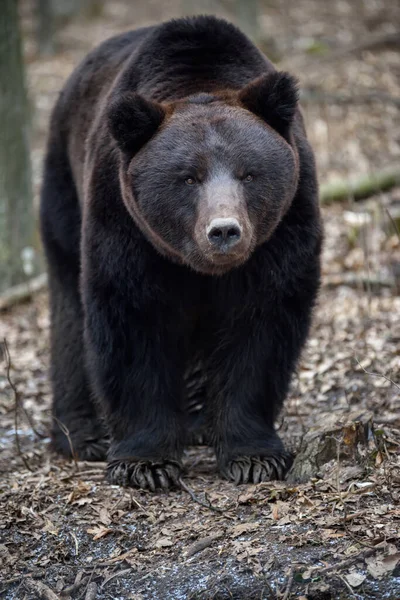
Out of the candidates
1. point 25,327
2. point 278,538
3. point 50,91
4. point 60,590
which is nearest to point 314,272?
point 278,538

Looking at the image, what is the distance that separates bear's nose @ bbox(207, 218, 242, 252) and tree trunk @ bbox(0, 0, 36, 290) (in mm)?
5770

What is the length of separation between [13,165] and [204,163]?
5866mm

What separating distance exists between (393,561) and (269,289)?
1.91 meters

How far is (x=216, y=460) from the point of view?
5.60m

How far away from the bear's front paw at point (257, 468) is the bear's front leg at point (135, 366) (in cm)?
34

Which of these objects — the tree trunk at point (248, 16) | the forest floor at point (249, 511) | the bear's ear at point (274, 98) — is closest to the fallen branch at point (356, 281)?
the forest floor at point (249, 511)

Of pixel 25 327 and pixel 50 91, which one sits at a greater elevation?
pixel 50 91

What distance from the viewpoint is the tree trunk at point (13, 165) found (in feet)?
32.4

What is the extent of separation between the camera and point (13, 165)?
399 inches

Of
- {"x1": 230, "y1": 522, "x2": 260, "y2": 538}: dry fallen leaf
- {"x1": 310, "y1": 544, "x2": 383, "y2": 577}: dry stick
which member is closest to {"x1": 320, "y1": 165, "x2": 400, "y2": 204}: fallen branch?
{"x1": 230, "y1": 522, "x2": 260, "y2": 538}: dry fallen leaf

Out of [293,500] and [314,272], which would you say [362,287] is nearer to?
[314,272]

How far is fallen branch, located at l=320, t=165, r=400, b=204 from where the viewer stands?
1066cm

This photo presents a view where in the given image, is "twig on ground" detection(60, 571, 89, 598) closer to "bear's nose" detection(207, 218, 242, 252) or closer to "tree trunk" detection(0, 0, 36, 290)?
"bear's nose" detection(207, 218, 242, 252)

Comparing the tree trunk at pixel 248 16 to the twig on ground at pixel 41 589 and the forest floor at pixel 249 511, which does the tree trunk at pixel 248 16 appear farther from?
the twig on ground at pixel 41 589
